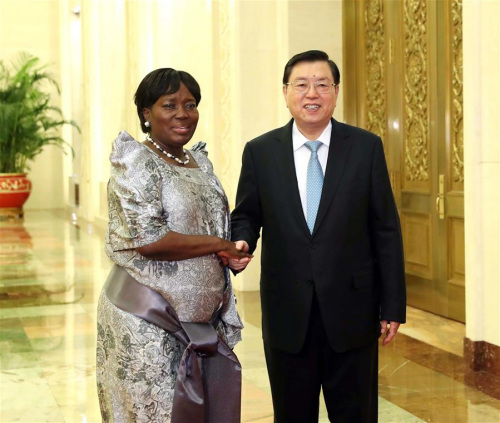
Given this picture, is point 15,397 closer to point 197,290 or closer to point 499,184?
point 197,290

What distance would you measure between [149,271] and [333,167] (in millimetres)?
784

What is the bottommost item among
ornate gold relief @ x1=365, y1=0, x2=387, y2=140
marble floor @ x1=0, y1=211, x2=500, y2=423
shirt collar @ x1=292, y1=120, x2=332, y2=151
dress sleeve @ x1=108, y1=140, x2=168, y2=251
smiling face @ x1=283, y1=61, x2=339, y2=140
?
marble floor @ x1=0, y1=211, x2=500, y2=423

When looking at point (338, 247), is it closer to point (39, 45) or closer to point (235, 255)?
point (235, 255)

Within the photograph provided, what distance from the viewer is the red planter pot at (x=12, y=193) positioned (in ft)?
57.2

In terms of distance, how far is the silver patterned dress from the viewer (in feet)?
8.65

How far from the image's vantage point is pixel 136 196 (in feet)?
8.61

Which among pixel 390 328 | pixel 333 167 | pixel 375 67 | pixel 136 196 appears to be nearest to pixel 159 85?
pixel 136 196

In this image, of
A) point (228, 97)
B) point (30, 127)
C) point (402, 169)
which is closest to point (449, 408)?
point (402, 169)

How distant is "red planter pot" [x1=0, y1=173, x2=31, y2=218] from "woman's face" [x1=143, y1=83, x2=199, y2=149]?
609 inches

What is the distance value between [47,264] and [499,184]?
689cm

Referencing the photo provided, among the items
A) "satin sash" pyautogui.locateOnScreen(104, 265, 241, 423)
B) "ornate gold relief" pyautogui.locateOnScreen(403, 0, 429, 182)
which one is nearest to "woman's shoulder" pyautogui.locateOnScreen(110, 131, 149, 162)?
"satin sash" pyautogui.locateOnScreen(104, 265, 241, 423)

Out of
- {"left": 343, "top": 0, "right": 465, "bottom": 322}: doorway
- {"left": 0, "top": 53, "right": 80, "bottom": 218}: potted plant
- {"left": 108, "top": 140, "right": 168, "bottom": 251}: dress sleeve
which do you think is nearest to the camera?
{"left": 108, "top": 140, "right": 168, "bottom": 251}: dress sleeve

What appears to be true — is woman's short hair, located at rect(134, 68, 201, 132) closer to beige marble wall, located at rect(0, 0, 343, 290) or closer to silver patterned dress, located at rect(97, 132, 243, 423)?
silver patterned dress, located at rect(97, 132, 243, 423)

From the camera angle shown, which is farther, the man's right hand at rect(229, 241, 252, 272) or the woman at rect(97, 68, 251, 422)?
the man's right hand at rect(229, 241, 252, 272)
